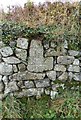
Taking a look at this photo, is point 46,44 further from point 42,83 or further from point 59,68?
point 42,83

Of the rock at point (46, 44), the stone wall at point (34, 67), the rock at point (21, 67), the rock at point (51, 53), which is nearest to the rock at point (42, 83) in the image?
the stone wall at point (34, 67)

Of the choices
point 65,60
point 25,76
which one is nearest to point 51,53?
point 65,60

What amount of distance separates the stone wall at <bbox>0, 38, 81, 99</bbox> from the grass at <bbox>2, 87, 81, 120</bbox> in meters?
0.16

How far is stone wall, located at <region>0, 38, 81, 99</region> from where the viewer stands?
549 centimetres

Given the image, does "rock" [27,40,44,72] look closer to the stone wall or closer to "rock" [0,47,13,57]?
the stone wall

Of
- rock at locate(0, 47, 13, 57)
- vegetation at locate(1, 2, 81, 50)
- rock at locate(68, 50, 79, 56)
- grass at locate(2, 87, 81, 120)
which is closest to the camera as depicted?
grass at locate(2, 87, 81, 120)

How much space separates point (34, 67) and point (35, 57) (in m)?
0.19

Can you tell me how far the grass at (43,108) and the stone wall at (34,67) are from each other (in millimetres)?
161

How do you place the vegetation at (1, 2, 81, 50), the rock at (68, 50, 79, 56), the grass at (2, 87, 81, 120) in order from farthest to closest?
the rock at (68, 50, 79, 56), the vegetation at (1, 2, 81, 50), the grass at (2, 87, 81, 120)

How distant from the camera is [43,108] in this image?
5445mm

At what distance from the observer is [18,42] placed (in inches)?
217

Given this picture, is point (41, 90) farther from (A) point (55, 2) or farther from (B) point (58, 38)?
(A) point (55, 2)

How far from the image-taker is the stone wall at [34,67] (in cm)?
549

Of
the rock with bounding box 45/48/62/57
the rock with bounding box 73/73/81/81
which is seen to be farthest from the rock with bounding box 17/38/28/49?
the rock with bounding box 73/73/81/81
